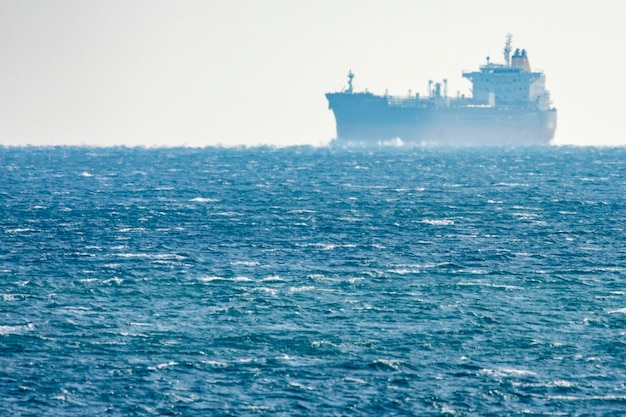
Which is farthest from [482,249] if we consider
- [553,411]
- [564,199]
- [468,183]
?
[468,183]

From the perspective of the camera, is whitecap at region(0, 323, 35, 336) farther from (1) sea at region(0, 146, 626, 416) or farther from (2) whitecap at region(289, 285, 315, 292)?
(2) whitecap at region(289, 285, 315, 292)

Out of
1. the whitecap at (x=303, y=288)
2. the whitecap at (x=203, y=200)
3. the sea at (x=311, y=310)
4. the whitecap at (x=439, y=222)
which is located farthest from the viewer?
the whitecap at (x=203, y=200)

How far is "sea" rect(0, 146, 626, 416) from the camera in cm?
3086

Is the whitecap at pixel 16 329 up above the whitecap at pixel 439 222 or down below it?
below

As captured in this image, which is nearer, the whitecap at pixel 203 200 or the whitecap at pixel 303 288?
the whitecap at pixel 303 288

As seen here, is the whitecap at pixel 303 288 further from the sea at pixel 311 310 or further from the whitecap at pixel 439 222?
the whitecap at pixel 439 222

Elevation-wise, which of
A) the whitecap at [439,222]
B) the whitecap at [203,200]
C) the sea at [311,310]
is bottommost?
the sea at [311,310]

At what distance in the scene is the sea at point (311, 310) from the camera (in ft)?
101

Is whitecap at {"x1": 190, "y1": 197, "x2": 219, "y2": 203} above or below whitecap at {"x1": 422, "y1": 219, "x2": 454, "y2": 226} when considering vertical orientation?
above

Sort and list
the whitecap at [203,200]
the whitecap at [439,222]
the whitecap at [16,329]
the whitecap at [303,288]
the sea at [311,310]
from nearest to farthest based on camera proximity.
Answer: the sea at [311,310] < the whitecap at [16,329] < the whitecap at [303,288] < the whitecap at [439,222] < the whitecap at [203,200]

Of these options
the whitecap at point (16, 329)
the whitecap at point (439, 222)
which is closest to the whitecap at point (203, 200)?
the whitecap at point (439, 222)

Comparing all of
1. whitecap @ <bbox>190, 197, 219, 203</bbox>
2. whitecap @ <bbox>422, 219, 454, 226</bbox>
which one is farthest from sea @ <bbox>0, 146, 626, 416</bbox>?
whitecap @ <bbox>190, 197, 219, 203</bbox>

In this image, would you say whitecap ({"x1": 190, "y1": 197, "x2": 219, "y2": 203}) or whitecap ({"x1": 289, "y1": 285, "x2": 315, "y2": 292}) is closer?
whitecap ({"x1": 289, "y1": 285, "x2": 315, "y2": 292})

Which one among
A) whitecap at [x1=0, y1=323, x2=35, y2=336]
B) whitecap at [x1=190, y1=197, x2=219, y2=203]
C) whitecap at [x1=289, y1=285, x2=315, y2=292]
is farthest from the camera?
whitecap at [x1=190, y1=197, x2=219, y2=203]
